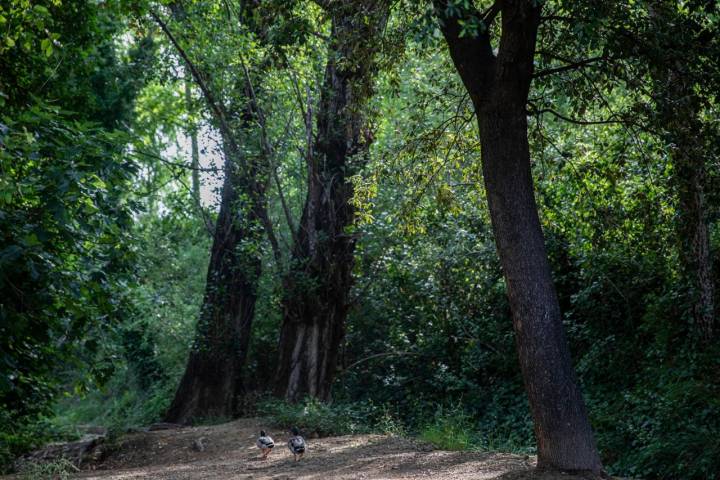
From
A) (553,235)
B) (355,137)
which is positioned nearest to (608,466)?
(553,235)

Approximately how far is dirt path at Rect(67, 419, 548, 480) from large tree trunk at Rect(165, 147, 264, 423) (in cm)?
302

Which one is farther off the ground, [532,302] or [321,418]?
[532,302]

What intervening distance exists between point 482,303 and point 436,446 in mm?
6317

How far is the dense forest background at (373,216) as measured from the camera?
816 cm

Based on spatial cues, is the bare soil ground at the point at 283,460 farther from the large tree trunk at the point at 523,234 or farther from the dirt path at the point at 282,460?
the large tree trunk at the point at 523,234

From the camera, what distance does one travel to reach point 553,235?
14.9 metres

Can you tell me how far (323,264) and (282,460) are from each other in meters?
5.29

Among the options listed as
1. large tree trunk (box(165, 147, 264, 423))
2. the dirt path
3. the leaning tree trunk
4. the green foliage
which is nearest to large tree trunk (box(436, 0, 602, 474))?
the dirt path

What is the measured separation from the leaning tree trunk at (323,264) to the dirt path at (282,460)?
1717mm

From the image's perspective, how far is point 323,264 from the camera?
14938 mm

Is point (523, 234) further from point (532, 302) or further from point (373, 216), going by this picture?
point (373, 216)

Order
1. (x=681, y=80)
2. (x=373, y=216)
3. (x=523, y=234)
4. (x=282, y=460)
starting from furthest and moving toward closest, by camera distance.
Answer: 1. (x=373, y=216)
2. (x=282, y=460)
3. (x=681, y=80)
4. (x=523, y=234)

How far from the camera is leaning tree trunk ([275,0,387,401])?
48.7 ft

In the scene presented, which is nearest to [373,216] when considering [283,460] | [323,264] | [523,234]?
[323,264]
